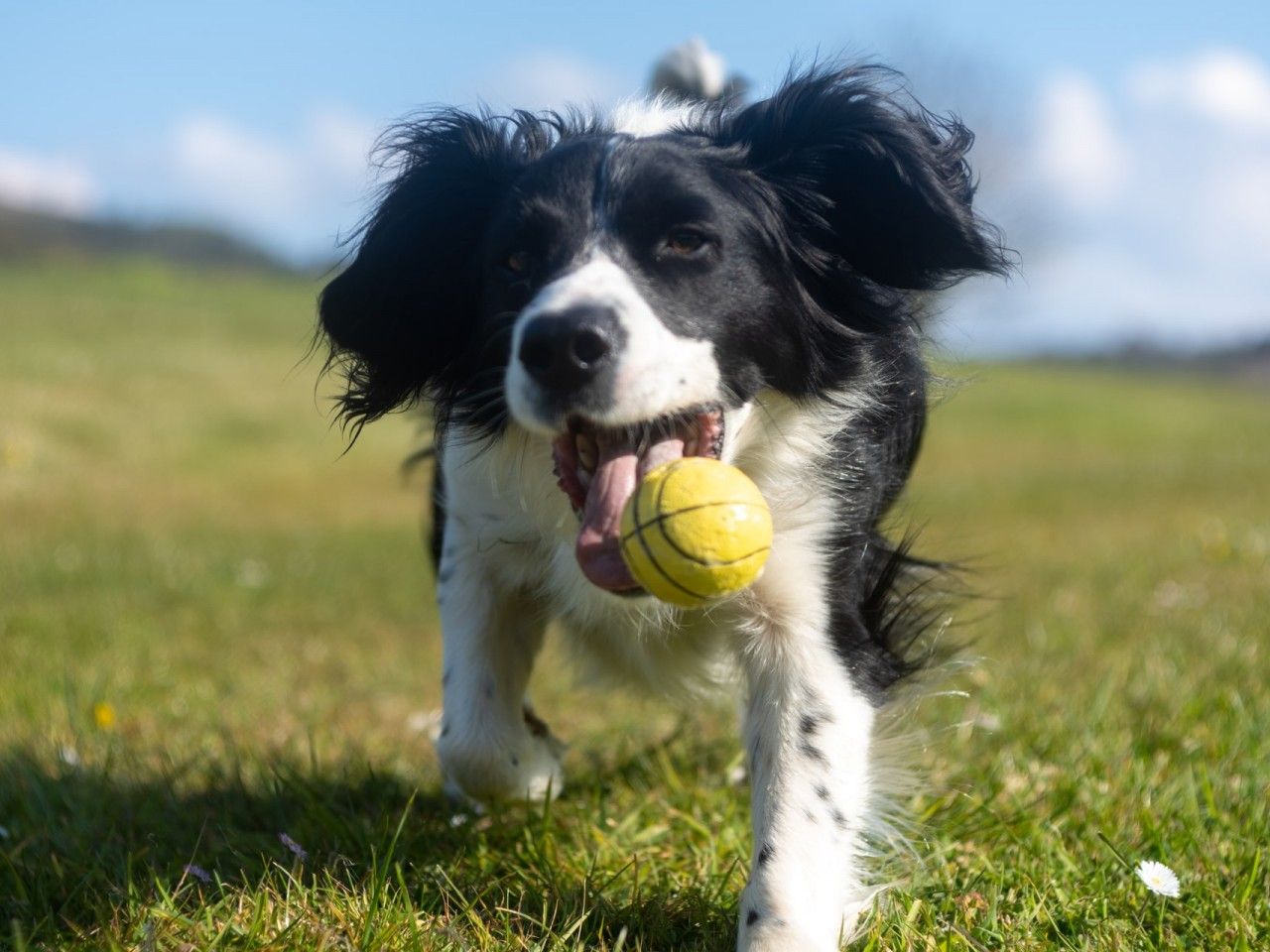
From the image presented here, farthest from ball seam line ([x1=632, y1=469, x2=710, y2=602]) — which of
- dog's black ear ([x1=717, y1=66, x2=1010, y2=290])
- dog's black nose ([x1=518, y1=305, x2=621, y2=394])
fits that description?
dog's black ear ([x1=717, y1=66, x2=1010, y2=290])

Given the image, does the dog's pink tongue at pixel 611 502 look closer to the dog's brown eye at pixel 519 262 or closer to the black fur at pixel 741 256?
the black fur at pixel 741 256

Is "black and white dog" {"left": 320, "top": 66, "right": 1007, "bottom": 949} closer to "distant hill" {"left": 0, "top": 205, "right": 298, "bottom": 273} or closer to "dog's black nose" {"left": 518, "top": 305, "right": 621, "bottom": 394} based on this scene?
"dog's black nose" {"left": 518, "top": 305, "right": 621, "bottom": 394}

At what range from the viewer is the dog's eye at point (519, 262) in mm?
2738

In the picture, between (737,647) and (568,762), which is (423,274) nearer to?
(737,647)

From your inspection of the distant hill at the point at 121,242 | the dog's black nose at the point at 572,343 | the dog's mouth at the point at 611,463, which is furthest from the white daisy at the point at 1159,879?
the distant hill at the point at 121,242

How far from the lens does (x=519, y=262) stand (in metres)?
2.77

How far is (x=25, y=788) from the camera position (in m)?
3.13

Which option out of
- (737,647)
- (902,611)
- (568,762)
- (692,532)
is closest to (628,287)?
(692,532)

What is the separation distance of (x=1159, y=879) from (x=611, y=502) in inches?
47.1

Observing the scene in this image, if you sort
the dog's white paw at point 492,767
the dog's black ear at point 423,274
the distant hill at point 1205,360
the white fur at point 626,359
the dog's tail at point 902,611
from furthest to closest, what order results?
1. the distant hill at point 1205,360
2. the dog's black ear at point 423,274
3. the dog's white paw at point 492,767
4. the dog's tail at point 902,611
5. the white fur at point 626,359

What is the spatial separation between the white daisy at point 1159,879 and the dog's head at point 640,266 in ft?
3.58

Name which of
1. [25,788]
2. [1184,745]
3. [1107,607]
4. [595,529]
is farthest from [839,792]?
[1107,607]

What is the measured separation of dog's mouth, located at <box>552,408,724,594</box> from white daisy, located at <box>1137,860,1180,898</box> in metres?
1.05

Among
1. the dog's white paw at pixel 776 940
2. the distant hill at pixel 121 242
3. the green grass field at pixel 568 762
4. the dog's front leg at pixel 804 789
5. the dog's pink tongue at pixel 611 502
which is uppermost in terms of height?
the dog's pink tongue at pixel 611 502
